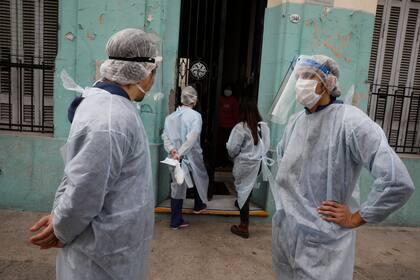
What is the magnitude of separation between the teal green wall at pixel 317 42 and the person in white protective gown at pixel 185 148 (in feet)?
3.21

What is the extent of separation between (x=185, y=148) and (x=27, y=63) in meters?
2.31

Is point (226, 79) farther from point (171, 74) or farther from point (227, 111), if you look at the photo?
point (171, 74)

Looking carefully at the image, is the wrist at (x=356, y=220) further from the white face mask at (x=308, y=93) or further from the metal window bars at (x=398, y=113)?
the metal window bars at (x=398, y=113)

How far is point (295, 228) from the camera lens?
188 centimetres

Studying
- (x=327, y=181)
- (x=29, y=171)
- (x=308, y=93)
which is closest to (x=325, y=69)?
(x=308, y=93)

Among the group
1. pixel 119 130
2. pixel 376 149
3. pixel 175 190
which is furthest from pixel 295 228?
pixel 175 190

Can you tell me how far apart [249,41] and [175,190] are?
3947mm

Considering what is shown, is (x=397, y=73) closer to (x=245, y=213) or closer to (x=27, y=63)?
(x=245, y=213)

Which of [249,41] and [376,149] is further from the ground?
[249,41]

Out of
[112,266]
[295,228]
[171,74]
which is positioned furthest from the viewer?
[171,74]

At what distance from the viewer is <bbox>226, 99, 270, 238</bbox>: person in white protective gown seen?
3783mm

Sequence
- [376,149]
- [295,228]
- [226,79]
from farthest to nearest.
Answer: [226,79]
[295,228]
[376,149]

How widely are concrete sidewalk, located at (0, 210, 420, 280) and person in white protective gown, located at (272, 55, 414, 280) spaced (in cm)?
131

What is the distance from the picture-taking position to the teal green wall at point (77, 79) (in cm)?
388
